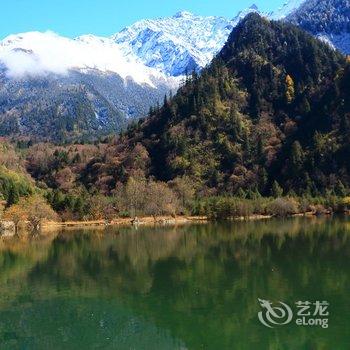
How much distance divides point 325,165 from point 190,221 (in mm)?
59130

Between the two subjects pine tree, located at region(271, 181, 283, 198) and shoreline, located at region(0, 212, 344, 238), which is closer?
shoreline, located at region(0, 212, 344, 238)

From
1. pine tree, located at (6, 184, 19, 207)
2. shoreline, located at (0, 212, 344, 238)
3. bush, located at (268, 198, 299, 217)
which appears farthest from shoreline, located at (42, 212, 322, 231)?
pine tree, located at (6, 184, 19, 207)

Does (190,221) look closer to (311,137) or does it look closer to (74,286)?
(311,137)

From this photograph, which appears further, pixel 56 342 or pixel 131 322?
pixel 131 322

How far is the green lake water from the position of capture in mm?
31172

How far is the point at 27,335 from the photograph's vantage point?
33219 mm

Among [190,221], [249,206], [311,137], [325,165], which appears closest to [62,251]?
[190,221]
